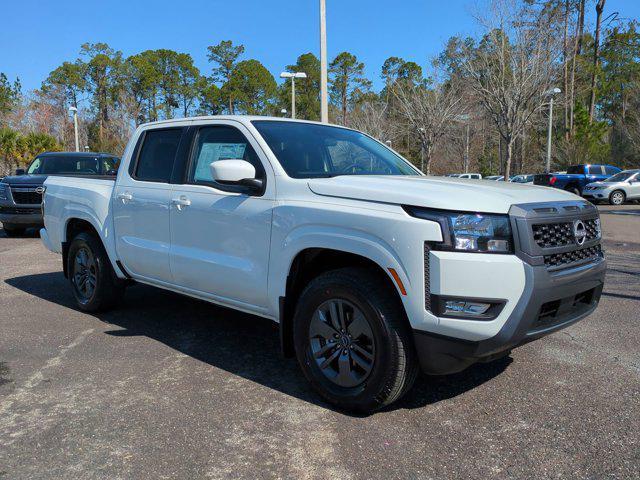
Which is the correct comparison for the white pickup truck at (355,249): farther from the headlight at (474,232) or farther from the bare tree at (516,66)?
the bare tree at (516,66)

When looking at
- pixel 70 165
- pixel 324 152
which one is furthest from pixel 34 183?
pixel 324 152

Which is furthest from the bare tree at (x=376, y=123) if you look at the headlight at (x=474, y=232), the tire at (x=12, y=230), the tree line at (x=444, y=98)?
the headlight at (x=474, y=232)

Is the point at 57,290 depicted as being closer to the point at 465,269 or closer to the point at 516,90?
the point at 465,269

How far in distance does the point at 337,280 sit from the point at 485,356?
93 centimetres

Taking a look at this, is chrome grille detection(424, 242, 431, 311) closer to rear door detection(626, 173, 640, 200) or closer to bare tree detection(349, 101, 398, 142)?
rear door detection(626, 173, 640, 200)

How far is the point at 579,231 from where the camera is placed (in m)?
3.34

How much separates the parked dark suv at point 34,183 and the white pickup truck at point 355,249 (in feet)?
25.5

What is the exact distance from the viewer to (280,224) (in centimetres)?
363

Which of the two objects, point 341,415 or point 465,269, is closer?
point 465,269

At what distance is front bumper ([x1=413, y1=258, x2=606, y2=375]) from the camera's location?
9.61ft

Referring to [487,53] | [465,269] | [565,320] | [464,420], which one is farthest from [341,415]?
[487,53]

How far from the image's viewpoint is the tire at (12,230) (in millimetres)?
12250

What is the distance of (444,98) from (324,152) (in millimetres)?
32180

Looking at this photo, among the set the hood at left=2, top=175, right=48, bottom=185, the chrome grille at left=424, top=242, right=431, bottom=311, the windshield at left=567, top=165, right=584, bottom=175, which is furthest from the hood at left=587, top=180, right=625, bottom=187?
the chrome grille at left=424, top=242, right=431, bottom=311
